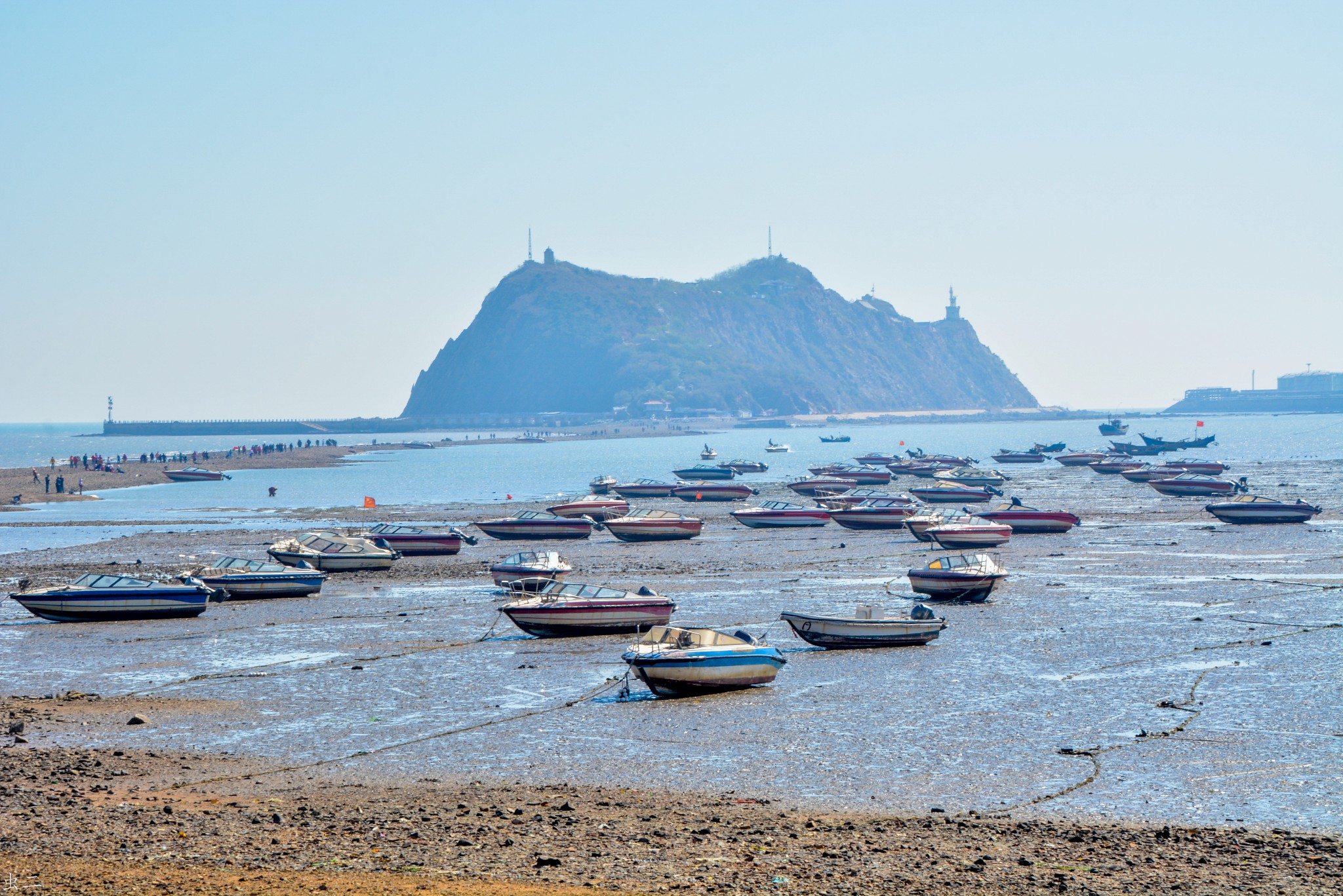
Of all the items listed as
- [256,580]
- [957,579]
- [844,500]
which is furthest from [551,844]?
[844,500]

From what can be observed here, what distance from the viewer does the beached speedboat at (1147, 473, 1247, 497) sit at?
84.7 m

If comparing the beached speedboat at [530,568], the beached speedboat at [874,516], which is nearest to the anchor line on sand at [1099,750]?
the beached speedboat at [530,568]

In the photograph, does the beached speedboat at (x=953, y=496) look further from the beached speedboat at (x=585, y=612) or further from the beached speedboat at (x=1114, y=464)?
the beached speedboat at (x=585, y=612)

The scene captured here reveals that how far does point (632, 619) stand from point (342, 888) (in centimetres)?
1967

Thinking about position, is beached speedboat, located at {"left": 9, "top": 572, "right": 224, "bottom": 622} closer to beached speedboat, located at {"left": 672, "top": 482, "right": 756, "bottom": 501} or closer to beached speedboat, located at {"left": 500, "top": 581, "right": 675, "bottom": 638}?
beached speedboat, located at {"left": 500, "top": 581, "right": 675, "bottom": 638}

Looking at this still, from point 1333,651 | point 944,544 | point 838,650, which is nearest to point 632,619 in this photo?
point 838,650

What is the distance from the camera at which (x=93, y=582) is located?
123 ft

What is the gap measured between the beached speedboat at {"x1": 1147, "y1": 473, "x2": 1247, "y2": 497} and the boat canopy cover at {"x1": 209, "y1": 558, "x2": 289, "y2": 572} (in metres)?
62.0

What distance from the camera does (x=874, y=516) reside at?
67.2 m

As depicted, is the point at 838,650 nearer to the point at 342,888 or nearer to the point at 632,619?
the point at 632,619

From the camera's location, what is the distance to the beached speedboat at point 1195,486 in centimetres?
8472

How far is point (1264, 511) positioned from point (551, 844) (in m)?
56.7

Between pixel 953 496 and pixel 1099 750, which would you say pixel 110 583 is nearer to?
pixel 1099 750

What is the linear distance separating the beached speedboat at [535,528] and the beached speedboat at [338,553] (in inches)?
483
